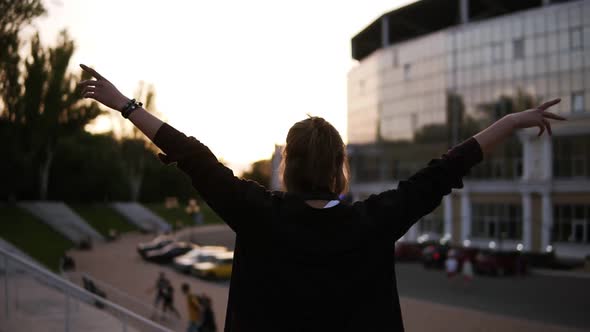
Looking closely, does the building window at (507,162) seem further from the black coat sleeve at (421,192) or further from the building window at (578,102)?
the black coat sleeve at (421,192)

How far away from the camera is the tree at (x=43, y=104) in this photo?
26.4 meters

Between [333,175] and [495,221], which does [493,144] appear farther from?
[495,221]

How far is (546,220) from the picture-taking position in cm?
3462

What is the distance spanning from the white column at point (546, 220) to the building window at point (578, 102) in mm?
5297

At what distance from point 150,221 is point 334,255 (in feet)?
192

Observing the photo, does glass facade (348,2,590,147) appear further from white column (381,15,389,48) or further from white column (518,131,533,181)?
white column (518,131,533,181)

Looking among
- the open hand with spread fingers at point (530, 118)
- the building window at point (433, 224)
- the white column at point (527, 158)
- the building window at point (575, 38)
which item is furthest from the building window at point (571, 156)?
the open hand with spread fingers at point (530, 118)

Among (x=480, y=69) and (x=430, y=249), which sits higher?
(x=480, y=69)

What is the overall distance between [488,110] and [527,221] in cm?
809

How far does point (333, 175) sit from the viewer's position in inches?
62.6

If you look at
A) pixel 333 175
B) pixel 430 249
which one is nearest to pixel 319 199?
pixel 333 175

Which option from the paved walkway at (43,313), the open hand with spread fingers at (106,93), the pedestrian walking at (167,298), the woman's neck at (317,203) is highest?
the open hand with spread fingers at (106,93)

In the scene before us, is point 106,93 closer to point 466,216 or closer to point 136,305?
point 136,305

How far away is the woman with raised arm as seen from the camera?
4.69ft
